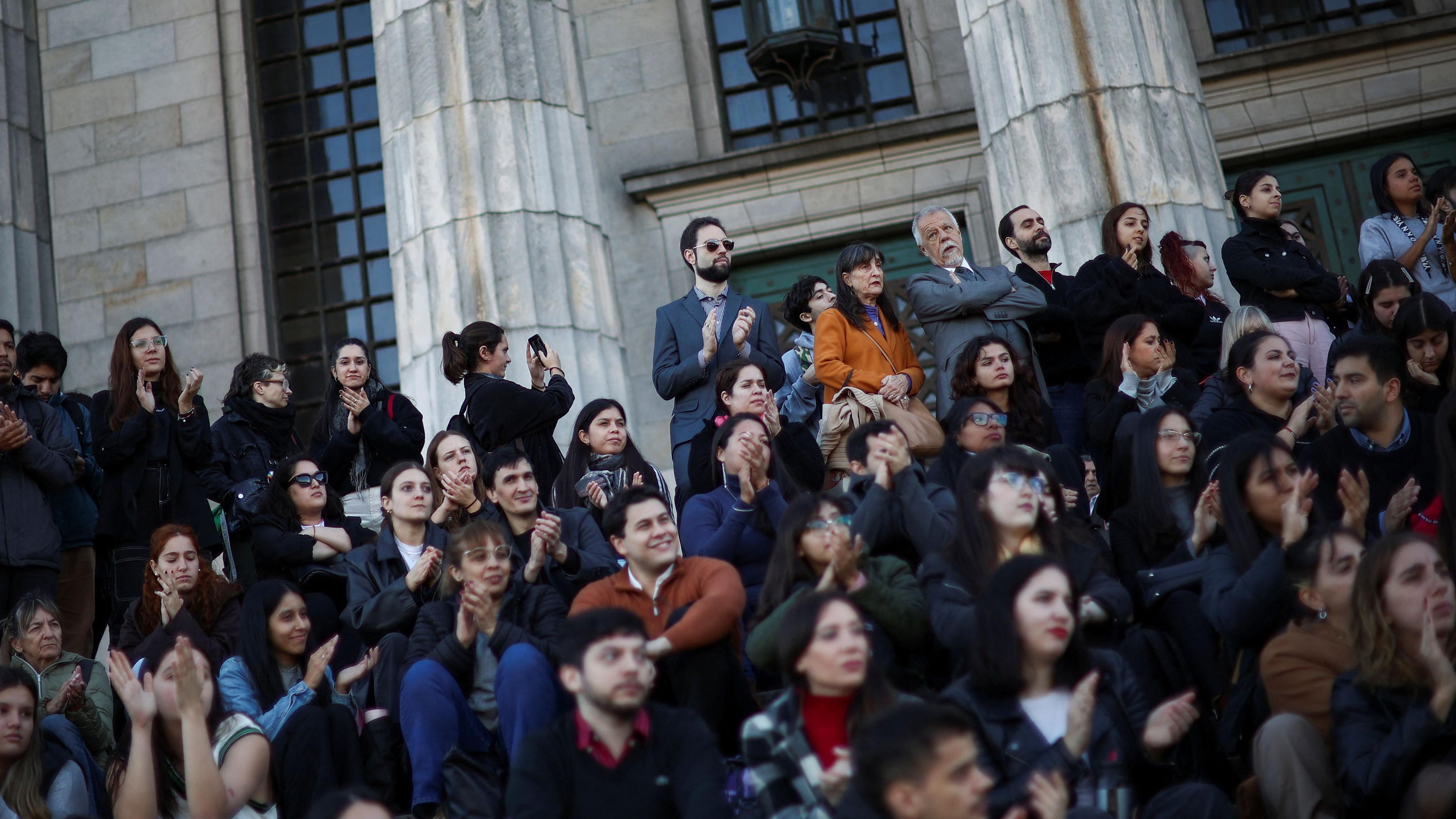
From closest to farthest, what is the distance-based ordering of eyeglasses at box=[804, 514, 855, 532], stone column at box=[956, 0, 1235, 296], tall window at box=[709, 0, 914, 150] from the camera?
eyeglasses at box=[804, 514, 855, 532]
stone column at box=[956, 0, 1235, 296]
tall window at box=[709, 0, 914, 150]

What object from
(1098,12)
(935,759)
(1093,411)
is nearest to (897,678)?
(935,759)

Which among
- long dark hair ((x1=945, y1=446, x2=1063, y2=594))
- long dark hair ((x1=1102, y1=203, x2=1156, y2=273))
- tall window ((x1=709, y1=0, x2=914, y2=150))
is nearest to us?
long dark hair ((x1=945, y1=446, x2=1063, y2=594))

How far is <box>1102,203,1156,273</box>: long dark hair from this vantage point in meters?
8.97

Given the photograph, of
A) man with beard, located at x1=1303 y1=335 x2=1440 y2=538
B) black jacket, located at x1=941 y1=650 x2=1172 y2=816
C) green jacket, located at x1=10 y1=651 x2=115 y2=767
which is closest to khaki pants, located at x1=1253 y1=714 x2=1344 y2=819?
black jacket, located at x1=941 y1=650 x2=1172 y2=816

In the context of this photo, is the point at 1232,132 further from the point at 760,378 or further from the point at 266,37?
the point at 266,37

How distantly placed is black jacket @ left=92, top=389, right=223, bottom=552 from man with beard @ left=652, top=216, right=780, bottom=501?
2.60 m

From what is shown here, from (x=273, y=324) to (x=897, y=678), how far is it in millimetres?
10063

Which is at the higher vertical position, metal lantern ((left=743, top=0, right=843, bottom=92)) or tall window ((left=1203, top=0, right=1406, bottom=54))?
metal lantern ((left=743, top=0, right=843, bottom=92))

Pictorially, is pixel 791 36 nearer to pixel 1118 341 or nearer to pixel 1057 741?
pixel 1118 341

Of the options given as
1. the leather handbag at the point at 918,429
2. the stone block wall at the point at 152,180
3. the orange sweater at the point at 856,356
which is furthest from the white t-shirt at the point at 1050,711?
the stone block wall at the point at 152,180

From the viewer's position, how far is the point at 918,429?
802 centimetres

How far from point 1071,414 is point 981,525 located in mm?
2808

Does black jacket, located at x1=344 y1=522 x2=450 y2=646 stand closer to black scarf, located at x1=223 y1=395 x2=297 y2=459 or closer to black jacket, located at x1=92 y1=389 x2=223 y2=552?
black jacket, located at x1=92 y1=389 x2=223 y2=552

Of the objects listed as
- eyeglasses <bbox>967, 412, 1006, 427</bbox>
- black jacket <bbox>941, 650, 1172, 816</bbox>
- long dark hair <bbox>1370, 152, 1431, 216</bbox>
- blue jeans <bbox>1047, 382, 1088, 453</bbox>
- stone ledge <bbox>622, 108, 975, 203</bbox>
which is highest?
stone ledge <bbox>622, 108, 975, 203</bbox>
